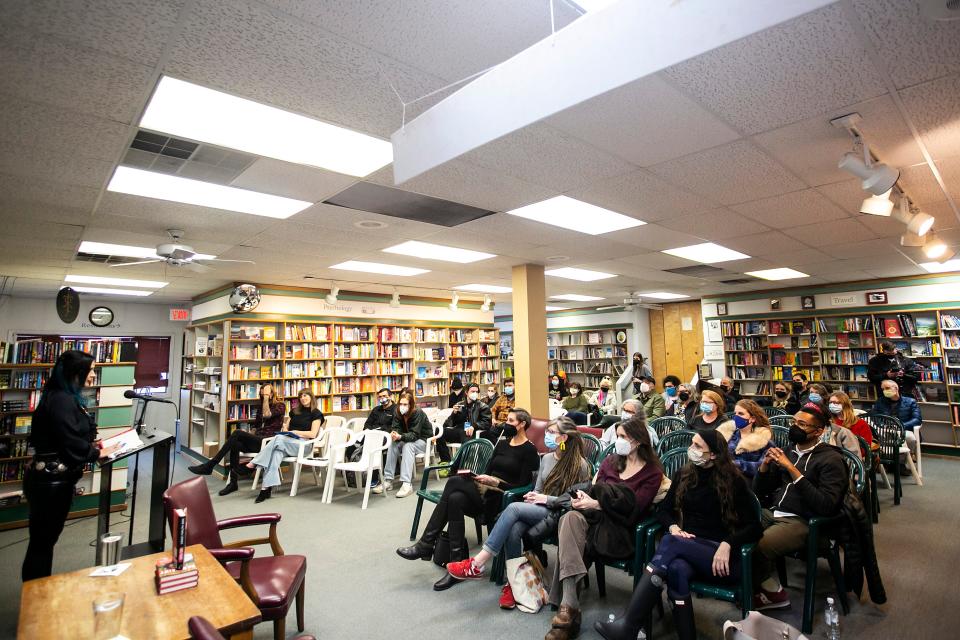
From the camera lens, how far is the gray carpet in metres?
2.65

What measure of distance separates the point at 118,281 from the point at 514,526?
6.91 metres

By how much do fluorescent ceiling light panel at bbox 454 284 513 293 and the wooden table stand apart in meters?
6.35

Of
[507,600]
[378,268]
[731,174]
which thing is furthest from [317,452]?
[731,174]

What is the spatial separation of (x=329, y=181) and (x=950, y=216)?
528cm

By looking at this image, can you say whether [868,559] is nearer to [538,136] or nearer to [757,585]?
[757,585]

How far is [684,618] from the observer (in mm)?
2262

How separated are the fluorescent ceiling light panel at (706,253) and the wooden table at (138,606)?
5099 mm

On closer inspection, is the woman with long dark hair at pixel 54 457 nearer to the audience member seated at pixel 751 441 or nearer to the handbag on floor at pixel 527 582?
the handbag on floor at pixel 527 582

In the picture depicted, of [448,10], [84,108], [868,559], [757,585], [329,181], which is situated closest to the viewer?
[448,10]

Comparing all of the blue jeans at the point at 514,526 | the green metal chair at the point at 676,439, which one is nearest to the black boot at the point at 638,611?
the blue jeans at the point at 514,526

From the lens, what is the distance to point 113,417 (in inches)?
208

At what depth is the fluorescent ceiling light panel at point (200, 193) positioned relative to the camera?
315 cm

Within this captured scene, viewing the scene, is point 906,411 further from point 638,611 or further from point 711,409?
point 638,611

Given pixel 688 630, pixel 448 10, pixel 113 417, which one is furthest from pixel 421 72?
pixel 113 417
